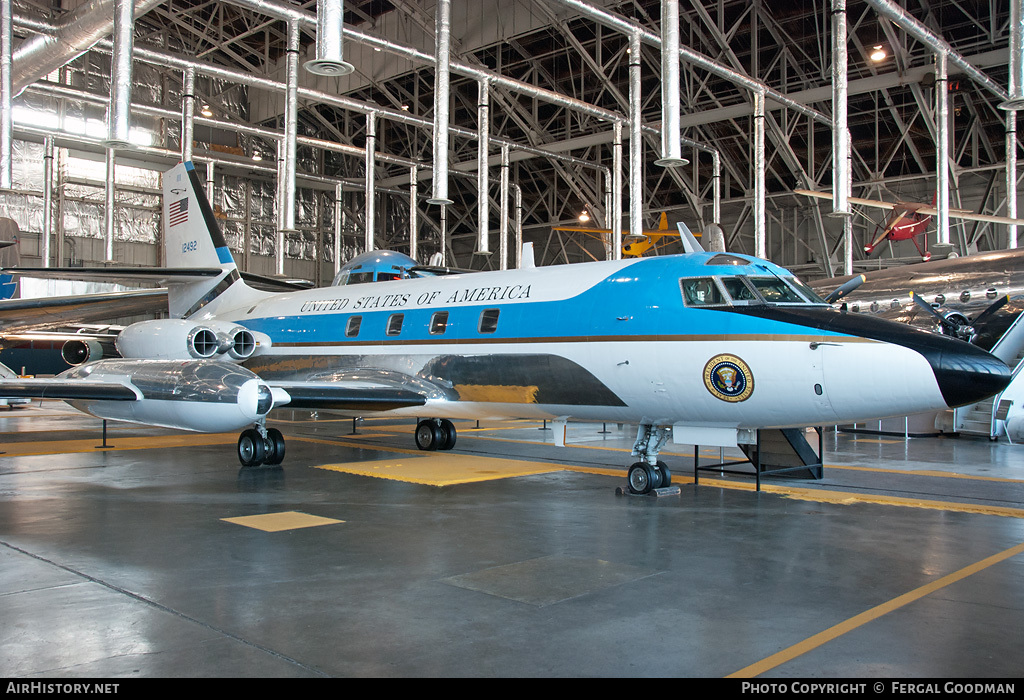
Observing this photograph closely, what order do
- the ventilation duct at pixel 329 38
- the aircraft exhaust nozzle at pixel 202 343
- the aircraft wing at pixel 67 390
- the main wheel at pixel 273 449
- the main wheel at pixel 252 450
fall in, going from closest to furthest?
the ventilation duct at pixel 329 38
the aircraft wing at pixel 67 390
the main wheel at pixel 252 450
the main wheel at pixel 273 449
the aircraft exhaust nozzle at pixel 202 343

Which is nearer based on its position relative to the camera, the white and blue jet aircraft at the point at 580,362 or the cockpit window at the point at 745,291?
the white and blue jet aircraft at the point at 580,362

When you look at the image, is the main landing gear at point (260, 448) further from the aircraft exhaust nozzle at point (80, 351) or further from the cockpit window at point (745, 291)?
the aircraft exhaust nozzle at point (80, 351)

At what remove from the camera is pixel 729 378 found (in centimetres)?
933

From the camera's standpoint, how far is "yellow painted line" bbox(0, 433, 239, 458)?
1471 cm

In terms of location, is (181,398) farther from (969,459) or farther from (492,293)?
(969,459)

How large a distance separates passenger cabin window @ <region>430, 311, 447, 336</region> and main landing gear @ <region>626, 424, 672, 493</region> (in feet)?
12.5

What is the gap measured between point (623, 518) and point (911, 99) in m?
28.3

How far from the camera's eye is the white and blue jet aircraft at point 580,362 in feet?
28.7

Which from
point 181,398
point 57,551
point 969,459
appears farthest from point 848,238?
point 57,551

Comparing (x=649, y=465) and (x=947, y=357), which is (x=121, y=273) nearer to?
(x=649, y=465)

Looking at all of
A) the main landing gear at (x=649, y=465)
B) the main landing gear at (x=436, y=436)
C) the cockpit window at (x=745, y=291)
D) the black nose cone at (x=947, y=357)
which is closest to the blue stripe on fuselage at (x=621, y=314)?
the cockpit window at (x=745, y=291)

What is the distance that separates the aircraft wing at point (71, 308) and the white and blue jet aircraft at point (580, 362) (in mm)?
955

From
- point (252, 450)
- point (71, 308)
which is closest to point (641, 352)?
point (252, 450)

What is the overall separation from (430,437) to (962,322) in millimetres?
12504
